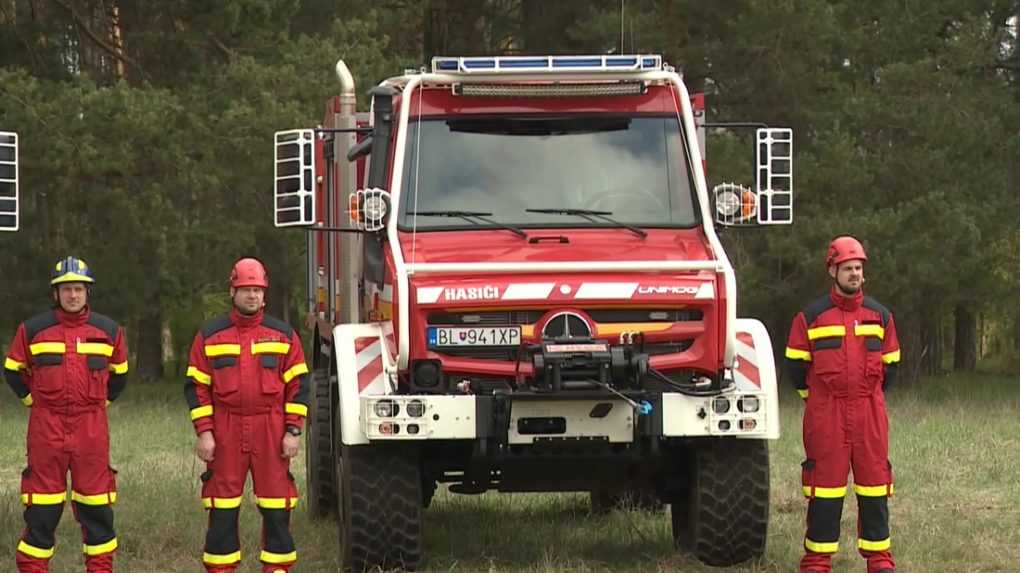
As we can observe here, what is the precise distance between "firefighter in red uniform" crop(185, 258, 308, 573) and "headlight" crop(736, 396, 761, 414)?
7.02 feet

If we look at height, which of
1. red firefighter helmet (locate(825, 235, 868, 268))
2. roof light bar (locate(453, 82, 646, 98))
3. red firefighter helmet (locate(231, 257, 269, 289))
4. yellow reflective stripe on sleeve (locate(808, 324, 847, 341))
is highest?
roof light bar (locate(453, 82, 646, 98))

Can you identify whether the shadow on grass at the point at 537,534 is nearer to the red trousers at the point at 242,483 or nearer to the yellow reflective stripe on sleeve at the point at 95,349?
the red trousers at the point at 242,483

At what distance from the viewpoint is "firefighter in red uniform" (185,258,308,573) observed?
862cm

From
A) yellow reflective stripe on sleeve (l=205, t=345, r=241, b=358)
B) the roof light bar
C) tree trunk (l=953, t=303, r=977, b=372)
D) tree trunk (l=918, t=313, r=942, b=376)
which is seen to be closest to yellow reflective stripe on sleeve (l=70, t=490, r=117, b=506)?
yellow reflective stripe on sleeve (l=205, t=345, r=241, b=358)

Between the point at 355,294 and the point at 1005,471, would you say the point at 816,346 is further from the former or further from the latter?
the point at 1005,471

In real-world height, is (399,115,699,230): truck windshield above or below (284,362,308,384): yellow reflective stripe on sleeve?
above

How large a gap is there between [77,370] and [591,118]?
309cm

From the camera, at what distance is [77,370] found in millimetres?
8656

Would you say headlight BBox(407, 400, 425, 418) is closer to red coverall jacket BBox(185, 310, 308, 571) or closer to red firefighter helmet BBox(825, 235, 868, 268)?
red coverall jacket BBox(185, 310, 308, 571)

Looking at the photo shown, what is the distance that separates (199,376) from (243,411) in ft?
0.89

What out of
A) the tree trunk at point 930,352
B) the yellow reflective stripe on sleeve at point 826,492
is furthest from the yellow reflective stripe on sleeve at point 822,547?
the tree trunk at point 930,352

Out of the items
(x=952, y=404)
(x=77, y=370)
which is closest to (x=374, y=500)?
(x=77, y=370)

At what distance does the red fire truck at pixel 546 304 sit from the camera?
888 centimetres

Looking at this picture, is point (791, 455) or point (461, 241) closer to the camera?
point (461, 241)
